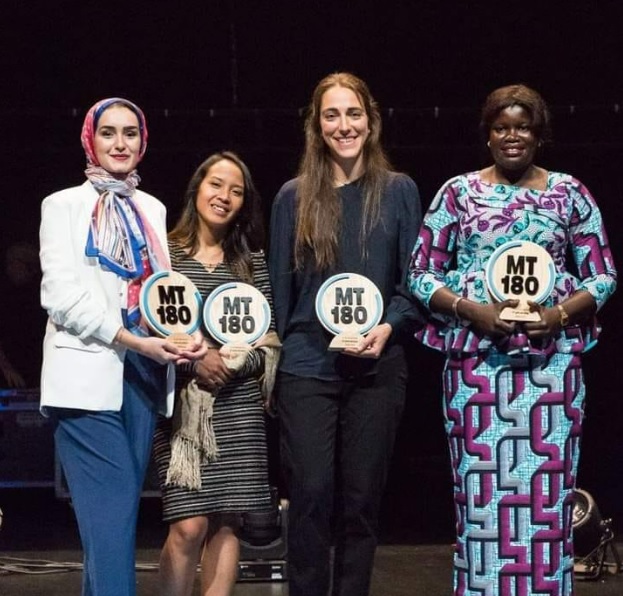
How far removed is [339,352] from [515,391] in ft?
1.70

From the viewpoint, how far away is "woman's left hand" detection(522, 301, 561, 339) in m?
4.00

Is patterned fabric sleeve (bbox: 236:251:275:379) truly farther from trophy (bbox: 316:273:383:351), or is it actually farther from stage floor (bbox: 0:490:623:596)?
stage floor (bbox: 0:490:623:596)

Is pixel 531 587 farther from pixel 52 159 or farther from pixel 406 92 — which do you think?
pixel 52 159

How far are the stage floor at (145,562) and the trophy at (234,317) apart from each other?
5.73 feet

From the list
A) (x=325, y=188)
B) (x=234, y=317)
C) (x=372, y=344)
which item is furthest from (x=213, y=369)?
(x=325, y=188)

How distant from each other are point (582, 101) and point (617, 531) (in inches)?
84.3

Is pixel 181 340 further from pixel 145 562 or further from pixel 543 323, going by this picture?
pixel 145 562

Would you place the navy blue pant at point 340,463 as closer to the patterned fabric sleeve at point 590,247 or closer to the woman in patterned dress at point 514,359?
the woman in patterned dress at point 514,359

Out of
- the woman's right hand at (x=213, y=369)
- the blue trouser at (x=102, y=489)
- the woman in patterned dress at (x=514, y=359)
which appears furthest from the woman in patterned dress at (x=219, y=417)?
the woman in patterned dress at (x=514, y=359)

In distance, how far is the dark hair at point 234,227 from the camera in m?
4.46

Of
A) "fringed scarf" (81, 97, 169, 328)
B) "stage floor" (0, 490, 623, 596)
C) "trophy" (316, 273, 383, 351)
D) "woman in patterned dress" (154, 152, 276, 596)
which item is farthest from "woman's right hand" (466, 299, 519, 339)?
"stage floor" (0, 490, 623, 596)

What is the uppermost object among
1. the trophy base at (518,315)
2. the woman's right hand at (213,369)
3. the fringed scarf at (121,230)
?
the fringed scarf at (121,230)

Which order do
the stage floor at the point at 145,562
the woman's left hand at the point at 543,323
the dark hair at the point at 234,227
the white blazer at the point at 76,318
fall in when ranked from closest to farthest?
1. the white blazer at the point at 76,318
2. the woman's left hand at the point at 543,323
3. the dark hair at the point at 234,227
4. the stage floor at the point at 145,562

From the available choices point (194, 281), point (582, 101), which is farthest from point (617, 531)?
point (194, 281)
